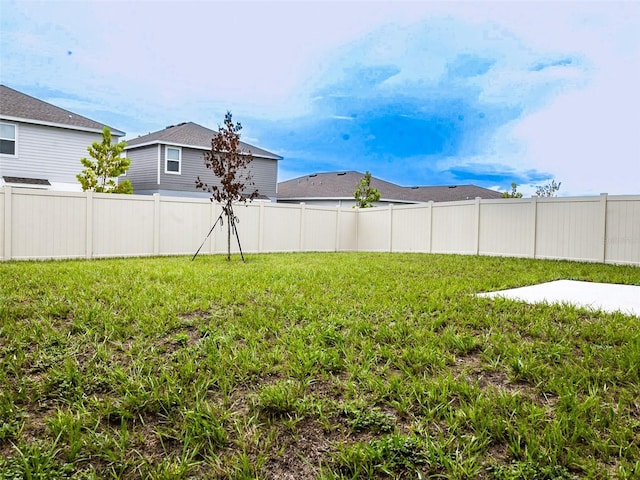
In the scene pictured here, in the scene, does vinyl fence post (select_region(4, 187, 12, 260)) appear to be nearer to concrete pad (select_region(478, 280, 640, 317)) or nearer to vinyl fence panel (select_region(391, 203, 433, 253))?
concrete pad (select_region(478, 280, 640, 317))

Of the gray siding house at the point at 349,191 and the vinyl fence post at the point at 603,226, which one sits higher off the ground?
the gray siding house at the point at 349,191

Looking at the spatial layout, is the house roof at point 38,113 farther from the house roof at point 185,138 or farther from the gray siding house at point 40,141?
the house roof at point 185,138

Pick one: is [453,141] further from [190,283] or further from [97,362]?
[97,362]

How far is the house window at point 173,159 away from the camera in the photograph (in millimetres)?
18812

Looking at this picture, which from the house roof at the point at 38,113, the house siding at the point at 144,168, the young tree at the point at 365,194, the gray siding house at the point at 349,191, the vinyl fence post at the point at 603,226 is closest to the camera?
the vinyl fence post at the point at 603,226

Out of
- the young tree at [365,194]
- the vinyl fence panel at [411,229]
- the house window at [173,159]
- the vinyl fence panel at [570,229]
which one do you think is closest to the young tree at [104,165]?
the house window at [173,159]

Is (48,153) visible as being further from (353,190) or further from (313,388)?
(313,388)

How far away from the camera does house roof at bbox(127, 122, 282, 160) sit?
18.9 meters

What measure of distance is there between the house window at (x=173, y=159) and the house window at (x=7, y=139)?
5.32m

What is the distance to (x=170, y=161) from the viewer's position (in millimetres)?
18922

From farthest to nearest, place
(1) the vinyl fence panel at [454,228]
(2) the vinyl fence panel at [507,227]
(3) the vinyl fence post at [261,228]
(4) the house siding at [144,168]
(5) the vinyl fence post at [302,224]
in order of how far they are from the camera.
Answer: (4) the house siding at [144,168], (5) the vinyl fence post at [302,224], (3) the vinyl fence post at [261,228], (1) the vinyl fence panel at [454,228], (2) the vinyl fence panel at [507,227]

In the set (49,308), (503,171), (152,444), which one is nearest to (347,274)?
(49,308)

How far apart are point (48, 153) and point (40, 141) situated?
454 millimetres

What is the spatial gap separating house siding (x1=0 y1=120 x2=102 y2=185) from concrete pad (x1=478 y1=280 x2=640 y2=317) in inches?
616
